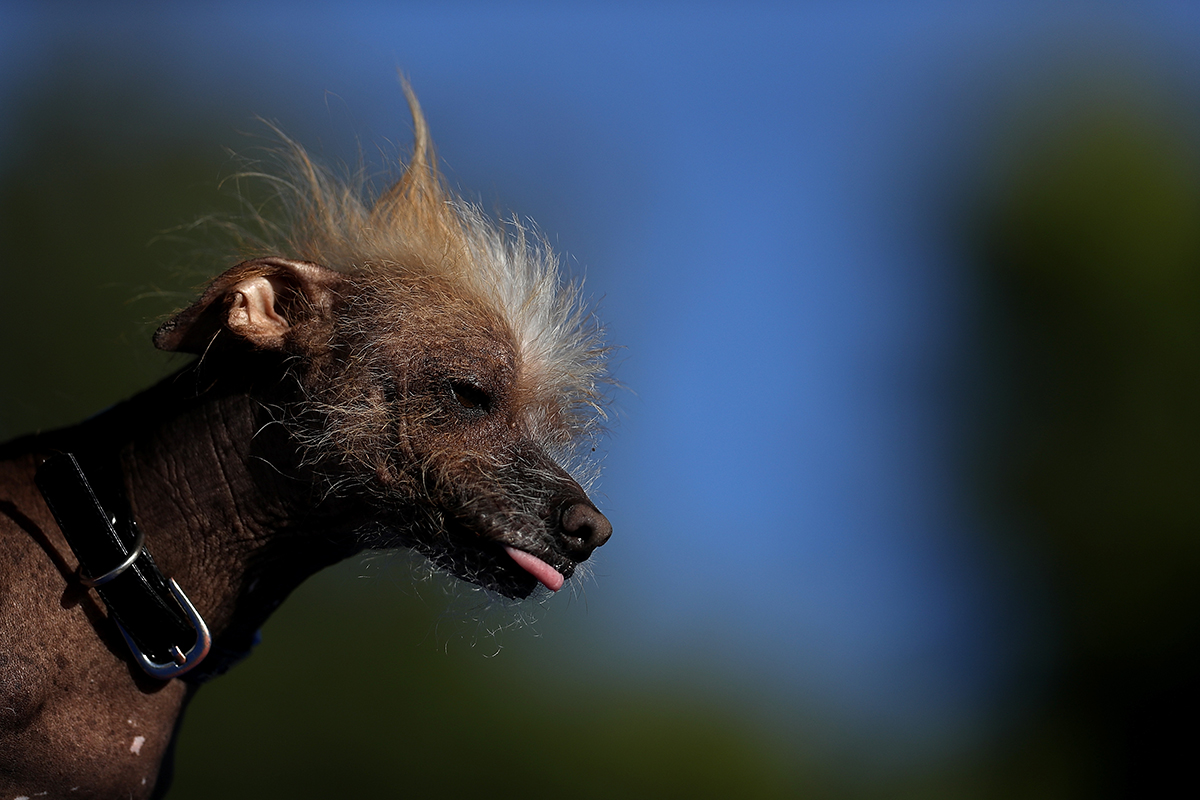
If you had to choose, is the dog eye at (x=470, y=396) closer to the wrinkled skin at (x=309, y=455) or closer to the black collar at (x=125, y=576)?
the wrinkled skin at (x=309, y=455)

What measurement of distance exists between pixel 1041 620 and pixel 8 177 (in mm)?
14029

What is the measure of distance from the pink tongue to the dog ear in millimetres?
689

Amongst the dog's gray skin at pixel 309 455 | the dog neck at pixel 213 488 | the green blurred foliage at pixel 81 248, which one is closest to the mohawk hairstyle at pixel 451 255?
the dog's gray skin at pixel 309 455

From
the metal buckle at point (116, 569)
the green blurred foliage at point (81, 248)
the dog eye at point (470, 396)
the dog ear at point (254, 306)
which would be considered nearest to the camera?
the metal buckle at point (116, 569)

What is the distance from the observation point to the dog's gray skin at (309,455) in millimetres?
1815

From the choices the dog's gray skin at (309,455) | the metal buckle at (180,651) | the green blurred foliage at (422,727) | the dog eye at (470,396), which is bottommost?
the green blurred foliage at (422,727)

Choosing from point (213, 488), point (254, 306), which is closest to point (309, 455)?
point (213, 488)

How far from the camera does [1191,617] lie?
396 inches

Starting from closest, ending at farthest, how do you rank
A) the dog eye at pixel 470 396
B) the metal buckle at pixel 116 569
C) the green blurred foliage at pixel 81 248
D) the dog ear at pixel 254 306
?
the metal buckle at pixel 116 569 → the dog ear at pixel 254 306 → the dog eye at pixel 470 396 → the green blurred foliage at pixel 81 248

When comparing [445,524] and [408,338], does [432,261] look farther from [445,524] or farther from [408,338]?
[445,524]

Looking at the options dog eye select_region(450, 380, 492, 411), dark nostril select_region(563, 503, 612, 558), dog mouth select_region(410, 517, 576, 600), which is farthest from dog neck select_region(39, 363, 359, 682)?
dark nostril select_region(563, 503, 612, 558)

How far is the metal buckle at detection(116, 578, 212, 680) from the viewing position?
167 centimetres

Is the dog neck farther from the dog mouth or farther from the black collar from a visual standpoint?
the dog mouth

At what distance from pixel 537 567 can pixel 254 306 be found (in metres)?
0.83
